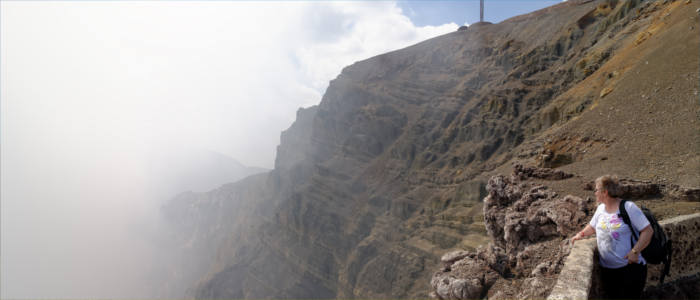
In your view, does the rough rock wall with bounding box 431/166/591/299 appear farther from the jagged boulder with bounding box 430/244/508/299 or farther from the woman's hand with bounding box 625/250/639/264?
the woman's hand with bounding box 625/250/639/264

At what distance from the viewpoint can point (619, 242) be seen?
12.5 feet

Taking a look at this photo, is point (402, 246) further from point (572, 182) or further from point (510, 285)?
point (510, 285)

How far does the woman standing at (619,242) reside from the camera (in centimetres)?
365

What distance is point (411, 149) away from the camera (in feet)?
149

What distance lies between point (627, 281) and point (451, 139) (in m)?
39.2

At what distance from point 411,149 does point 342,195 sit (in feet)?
39.9

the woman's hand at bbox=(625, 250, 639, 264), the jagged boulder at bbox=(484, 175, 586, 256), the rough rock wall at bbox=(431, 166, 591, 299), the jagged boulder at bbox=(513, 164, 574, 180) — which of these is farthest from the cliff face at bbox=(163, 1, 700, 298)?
the woman's hand at bbox=(625, 250, 639, 264)

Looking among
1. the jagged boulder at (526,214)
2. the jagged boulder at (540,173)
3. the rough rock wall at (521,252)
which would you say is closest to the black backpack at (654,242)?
the rough rock wall at (521,252)

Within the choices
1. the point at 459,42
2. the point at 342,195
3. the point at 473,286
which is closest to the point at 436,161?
the point at 342,195

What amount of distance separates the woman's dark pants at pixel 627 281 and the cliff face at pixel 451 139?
4.72 metres

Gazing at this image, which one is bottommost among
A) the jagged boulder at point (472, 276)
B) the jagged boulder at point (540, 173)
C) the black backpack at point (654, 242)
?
the jagged boulder at point (472, 276)

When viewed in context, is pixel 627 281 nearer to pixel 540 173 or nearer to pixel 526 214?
pixel 526 214

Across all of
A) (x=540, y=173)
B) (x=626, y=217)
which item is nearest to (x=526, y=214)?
(x=540, y=173)

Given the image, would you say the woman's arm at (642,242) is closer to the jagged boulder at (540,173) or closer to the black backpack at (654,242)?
the black backpack at (654,242)
